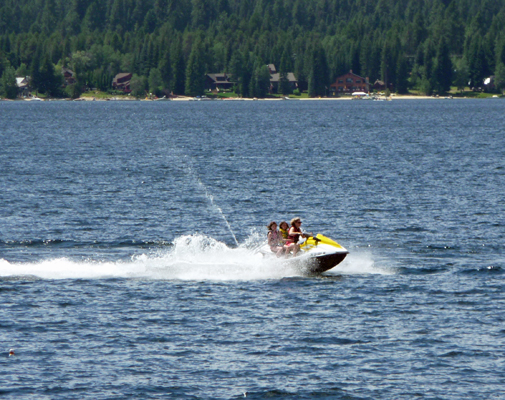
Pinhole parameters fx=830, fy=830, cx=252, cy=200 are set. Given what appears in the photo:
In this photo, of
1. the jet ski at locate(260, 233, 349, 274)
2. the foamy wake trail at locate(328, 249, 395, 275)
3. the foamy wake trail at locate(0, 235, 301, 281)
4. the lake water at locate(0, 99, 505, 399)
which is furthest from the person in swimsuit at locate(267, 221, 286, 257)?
the foamy wake trail at locate(328, 249, 395, 275)

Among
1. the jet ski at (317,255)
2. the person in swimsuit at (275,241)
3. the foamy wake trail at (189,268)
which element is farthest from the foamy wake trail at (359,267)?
the person in swimsuit at (275,241)

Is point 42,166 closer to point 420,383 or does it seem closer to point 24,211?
Result: point 24,211

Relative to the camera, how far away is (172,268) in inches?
1334

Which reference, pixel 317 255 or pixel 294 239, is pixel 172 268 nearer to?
pixel 294 239

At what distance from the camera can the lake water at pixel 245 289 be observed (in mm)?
22641

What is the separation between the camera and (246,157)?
8475 cm

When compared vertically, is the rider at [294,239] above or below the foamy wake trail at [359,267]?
above

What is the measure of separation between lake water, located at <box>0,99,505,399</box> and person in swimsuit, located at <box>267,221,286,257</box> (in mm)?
568

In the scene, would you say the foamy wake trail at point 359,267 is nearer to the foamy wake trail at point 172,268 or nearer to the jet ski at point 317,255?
the jet ski at point 317,255

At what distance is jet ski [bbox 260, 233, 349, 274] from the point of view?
32281mm

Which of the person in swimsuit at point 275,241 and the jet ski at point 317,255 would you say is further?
the person in swimsuit at point 275,241

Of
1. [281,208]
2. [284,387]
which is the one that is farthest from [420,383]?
[281,208]

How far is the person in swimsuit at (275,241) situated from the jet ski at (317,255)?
1.02 ft

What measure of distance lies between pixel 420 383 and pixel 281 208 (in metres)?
28.1
